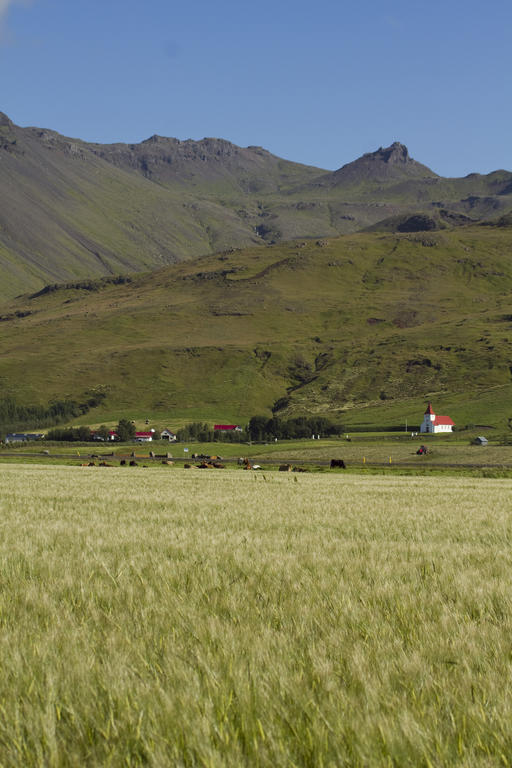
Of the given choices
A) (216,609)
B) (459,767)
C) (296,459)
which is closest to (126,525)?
(216,609)

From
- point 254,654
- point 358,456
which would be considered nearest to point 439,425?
point 358,456

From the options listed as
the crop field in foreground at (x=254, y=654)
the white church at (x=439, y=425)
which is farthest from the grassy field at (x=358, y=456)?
the crop field in foreground at (x=254, y=654)

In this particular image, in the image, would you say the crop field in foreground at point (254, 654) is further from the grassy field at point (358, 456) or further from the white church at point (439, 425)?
the white church at point (439, 425)

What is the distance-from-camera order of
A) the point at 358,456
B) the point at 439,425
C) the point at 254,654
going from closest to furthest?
the point at 254,654 → the point at 358,456 → the point at 439,425

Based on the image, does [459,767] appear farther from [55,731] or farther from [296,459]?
[296,459]

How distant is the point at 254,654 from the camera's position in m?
5.77

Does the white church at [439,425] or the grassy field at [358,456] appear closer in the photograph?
the grassy field at [358,456]

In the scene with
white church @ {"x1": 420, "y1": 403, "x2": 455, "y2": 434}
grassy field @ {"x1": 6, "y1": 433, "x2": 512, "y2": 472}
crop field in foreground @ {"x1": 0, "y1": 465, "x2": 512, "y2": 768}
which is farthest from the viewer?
white church @ {"x1": 420, "y1": 403, "x2": 455, "y2": 434}

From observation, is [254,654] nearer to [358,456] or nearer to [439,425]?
[358,456]

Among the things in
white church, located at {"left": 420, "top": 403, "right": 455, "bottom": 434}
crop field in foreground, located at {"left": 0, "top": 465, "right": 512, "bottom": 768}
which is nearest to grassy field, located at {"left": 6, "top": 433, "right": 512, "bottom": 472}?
white church, located at {"left": 420, "top": 403, "right": 455, "bottom": 434}

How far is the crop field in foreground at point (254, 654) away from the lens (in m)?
4.25

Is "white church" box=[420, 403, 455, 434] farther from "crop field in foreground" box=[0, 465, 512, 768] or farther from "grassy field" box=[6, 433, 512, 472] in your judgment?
"crop field in foreground" box=[0, 465, 512, 768]

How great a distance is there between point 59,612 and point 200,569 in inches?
122

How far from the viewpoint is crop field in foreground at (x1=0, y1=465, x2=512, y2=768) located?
13.9ft
